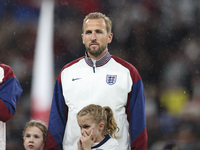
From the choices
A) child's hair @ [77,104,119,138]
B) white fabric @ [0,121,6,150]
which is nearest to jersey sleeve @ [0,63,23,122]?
white fabric @ [0,121,6,150]

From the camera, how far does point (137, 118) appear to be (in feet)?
8.29

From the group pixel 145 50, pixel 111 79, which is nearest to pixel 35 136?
pixel 111 79

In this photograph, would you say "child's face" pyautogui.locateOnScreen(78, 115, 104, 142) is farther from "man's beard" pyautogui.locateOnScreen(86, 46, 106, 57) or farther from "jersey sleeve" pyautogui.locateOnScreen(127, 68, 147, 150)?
"man's beard" pyautogui.locateOnScreen(86, 46, 106, 57)

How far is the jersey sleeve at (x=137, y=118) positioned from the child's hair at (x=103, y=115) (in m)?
0.14

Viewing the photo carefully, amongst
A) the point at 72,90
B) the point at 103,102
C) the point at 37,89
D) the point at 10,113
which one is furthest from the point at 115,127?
the point at 37,89

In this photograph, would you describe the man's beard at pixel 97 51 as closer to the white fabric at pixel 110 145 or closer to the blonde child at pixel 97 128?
the blonde child at pixel 97 128

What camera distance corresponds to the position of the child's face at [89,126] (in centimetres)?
236

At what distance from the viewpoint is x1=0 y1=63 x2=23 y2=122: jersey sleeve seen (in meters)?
2.60

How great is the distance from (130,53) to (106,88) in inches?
122

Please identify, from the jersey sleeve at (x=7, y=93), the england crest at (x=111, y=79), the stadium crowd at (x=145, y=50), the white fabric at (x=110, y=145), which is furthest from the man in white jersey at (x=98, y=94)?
the stadium crowd at (x=145, y=50)

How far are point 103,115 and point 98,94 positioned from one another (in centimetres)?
16

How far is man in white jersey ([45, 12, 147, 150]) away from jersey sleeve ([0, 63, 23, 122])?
29 cm

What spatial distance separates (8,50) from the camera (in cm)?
536

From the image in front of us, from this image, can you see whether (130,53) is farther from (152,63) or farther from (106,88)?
(106,88)
